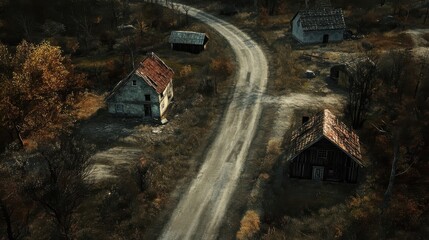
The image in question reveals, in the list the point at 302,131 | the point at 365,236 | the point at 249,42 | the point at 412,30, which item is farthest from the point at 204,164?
the point at 412,30

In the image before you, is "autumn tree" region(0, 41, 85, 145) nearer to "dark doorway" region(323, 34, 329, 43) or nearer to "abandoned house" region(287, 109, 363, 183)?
"abandoned house" region(287, 109, 363, 183)

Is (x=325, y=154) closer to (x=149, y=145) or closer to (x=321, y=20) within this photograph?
(x=149, y=145)

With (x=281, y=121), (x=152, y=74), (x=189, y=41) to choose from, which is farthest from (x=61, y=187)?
(x=189, y=41)

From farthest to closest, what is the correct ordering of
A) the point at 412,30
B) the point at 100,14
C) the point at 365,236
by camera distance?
1. the point at 100,14
2. the point at 412,30
3. the point at 365,236

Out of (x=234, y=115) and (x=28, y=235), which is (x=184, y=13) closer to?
(x=234, y=115)

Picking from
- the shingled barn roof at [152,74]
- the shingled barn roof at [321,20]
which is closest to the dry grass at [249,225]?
the shingled barn roof at [152,74]
